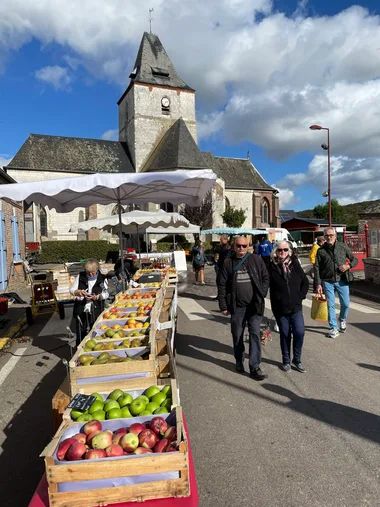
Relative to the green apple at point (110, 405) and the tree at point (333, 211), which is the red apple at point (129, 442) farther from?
the tree at point (333, 211)

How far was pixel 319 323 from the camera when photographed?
7.22 metres

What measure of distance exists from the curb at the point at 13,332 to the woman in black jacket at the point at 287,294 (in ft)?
16.1

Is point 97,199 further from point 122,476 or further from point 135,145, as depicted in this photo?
point 135,145

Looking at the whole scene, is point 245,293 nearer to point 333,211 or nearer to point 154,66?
point 154,66

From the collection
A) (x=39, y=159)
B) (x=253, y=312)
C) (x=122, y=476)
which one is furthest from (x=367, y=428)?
(x=39, y=159)

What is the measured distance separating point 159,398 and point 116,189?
5227 millimetres

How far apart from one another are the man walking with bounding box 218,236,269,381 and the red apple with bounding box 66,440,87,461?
2714mm

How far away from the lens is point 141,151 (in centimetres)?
3947

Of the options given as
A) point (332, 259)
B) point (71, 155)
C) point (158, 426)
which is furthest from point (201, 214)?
point (158, 426)

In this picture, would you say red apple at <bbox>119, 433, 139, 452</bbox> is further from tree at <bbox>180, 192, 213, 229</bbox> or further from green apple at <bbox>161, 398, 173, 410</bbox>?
tree at <bbox>180, 192, 213, 229</bbox>

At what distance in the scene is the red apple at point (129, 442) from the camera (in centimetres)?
219

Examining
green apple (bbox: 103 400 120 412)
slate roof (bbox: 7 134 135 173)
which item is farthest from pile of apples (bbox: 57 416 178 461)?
slate roof (bbox: 7 134 135 173)

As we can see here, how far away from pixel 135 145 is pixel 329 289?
120ft

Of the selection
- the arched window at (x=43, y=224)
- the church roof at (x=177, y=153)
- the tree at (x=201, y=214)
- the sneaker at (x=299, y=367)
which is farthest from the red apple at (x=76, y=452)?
the arched window at (x=43, y=224)
